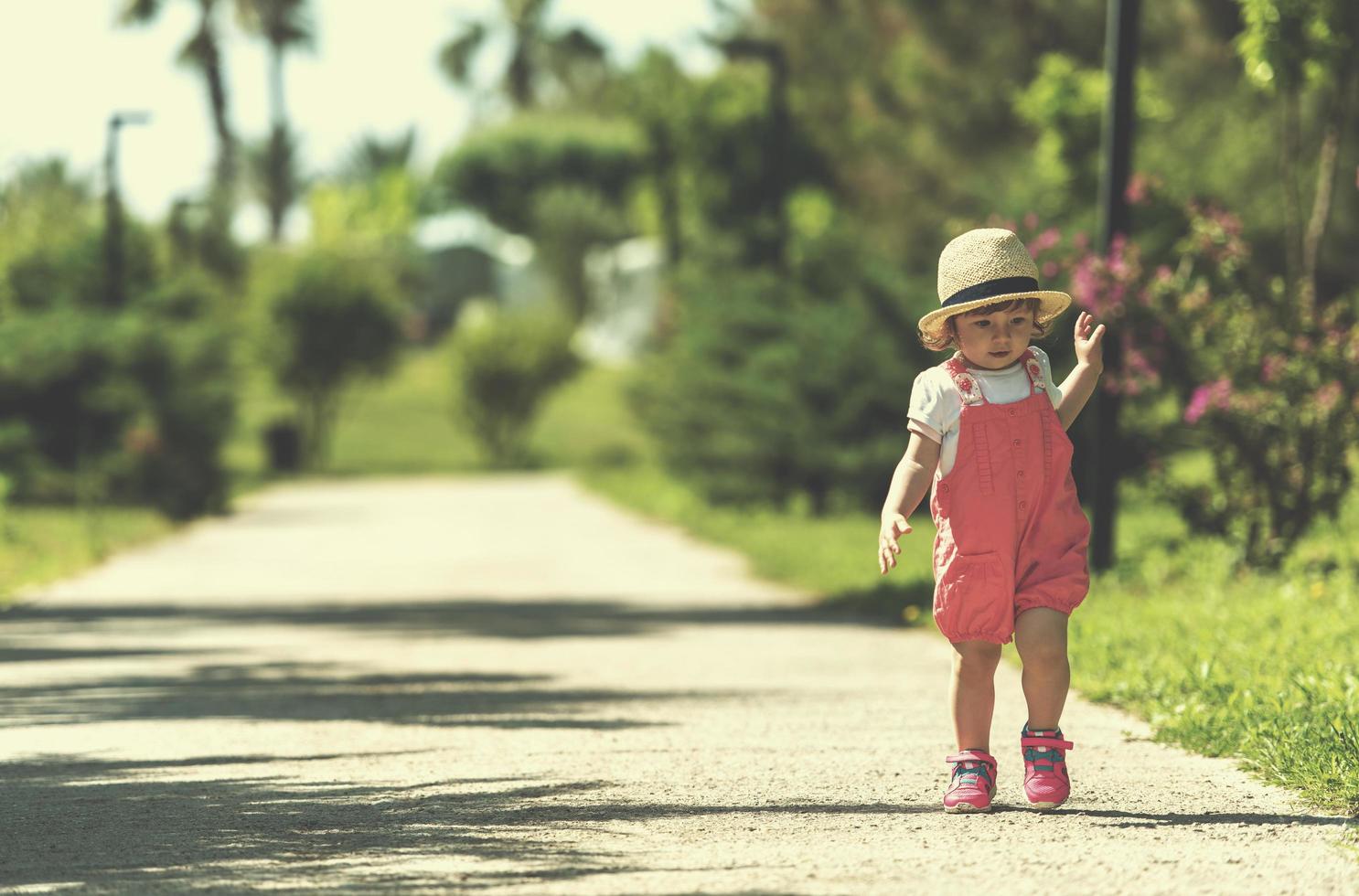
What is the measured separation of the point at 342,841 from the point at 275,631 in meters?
7.42

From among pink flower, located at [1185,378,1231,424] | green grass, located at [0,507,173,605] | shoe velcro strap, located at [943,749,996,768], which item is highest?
pink flower, located at [1185,378,1231,424]

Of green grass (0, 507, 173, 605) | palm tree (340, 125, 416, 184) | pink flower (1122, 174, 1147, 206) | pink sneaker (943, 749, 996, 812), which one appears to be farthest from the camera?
palm tree (340, 125, 416, 184)

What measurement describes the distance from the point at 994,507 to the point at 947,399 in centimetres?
35

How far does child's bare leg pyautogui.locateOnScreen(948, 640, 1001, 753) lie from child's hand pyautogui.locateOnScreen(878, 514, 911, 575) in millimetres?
400

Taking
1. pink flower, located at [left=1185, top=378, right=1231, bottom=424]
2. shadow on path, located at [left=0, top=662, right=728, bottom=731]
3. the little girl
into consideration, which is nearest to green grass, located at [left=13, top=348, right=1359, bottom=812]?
the little girl

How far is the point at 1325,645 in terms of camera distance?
872 centimetres

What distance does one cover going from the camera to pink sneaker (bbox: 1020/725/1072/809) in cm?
555

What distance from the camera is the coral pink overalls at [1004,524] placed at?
5562 millimetres

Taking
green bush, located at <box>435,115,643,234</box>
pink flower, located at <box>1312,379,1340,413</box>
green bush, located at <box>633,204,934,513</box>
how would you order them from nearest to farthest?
1. pink flower, located at <box>1312,379,1340,413</box>
2. green bush, located at <box>633,204,934,513</box>
3. green bush, located at <box>435,115,643,234</box>

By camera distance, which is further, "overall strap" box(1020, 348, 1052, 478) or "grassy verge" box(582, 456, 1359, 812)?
"grassy verge" box(582, 456, 1359, 812)

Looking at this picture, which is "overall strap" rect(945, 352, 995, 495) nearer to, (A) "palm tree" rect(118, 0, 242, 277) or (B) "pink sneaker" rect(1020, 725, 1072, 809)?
(B) "pink sneaker" rect(1020, 725, 1072, 809)

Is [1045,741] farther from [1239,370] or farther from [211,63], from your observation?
[211,63]

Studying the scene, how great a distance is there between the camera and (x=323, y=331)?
4416 centimetres

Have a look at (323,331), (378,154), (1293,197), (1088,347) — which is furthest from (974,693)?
(378,154)
